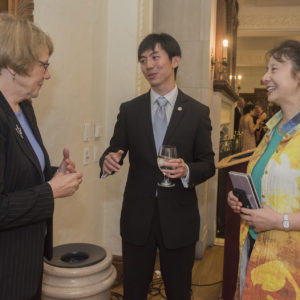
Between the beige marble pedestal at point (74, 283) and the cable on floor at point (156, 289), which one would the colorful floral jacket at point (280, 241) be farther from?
the cable on floor at point (156, 289)

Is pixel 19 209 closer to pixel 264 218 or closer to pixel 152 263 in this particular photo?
pixel 264 218

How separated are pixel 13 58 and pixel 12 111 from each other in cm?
20

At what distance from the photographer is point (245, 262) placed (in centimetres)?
186

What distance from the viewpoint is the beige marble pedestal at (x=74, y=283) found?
2.03 metres

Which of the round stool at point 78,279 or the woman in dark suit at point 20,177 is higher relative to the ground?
the woman in dark suit at point 20,177

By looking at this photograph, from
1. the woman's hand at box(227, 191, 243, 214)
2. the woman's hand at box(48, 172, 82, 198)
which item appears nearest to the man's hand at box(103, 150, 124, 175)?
the woman's hand at box(48, 172, 82, 198)

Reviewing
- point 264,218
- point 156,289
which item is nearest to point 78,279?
point 264,218

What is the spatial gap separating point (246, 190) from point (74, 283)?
1066 millimetres

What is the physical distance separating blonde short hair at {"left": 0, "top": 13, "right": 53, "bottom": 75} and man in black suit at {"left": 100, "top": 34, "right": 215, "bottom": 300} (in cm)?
79

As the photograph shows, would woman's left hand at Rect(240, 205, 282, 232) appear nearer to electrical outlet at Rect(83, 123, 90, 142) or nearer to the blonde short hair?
the blonde short hair

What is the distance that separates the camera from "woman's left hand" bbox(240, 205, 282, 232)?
159 centimetres

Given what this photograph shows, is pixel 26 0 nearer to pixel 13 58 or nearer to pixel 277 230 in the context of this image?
pixel 13 58

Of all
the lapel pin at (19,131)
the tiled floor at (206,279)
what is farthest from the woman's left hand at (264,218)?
the tiled floor at (206,279)

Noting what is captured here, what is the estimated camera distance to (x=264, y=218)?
5.30 feet
